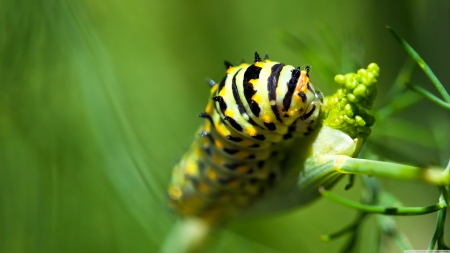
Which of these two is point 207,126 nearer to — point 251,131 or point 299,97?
point 251,131

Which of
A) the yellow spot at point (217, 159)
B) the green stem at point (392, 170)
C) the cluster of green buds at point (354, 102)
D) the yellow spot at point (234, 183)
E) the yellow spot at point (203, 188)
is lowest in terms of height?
the green stem at point (392, 170)

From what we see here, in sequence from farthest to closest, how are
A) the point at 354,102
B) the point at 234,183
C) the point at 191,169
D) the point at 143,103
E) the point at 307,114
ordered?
the point at 143,103
the point at 191,169
the point at 234,183
the point at 307,114
the point at 354,102

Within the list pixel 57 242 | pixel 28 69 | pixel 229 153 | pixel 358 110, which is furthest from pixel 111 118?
pixel 358 110

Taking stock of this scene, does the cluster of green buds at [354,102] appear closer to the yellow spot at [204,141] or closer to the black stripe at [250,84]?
the black stripe at [250,84]

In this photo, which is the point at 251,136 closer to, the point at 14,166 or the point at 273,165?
the point at 273,165

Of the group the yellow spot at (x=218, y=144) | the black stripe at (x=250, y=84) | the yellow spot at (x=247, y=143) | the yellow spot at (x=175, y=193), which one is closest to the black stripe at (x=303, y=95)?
the black stripe at (x=250, y=84)

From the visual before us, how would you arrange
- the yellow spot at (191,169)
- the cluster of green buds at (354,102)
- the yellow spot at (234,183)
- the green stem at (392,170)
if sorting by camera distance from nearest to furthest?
the green stem at (392,170) < the cluster of green buds at (354,102) < the yellow spot at (234,183) < the yellow spot at (191,169)

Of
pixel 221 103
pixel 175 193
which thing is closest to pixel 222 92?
pixel 221 103
